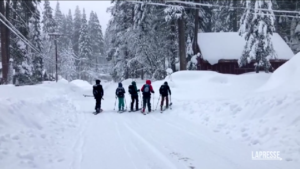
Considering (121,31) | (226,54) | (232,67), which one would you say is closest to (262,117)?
(226,54)

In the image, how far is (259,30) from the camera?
70.0 ft

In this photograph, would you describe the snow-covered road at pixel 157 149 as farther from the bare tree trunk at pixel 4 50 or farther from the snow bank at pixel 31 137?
the bare tree trunk at pixel 4 50

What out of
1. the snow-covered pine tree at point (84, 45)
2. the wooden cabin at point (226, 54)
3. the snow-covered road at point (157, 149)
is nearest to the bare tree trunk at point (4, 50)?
the snow-covered road at point (157, 149)

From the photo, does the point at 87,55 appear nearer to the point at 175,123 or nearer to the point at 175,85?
the point at 175,85

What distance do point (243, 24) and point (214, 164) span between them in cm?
2012

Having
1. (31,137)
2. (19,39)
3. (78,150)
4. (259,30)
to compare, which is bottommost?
(78,150)

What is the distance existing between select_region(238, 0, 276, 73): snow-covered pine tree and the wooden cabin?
6602mm

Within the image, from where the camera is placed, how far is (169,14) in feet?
76.6

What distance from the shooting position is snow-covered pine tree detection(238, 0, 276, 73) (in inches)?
838

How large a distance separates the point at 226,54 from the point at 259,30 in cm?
834

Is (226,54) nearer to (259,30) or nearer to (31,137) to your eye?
(259,30)

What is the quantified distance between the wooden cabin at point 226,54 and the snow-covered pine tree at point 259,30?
6.60m

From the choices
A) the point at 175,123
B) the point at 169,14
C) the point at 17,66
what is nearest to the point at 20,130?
the point at 175,123

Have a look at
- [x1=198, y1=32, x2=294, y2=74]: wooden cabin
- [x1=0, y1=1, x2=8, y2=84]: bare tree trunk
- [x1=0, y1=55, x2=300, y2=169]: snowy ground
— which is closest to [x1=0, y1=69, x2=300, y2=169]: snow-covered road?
[x1=0, y1=55, x2=300, y2=169]: snowy ground
